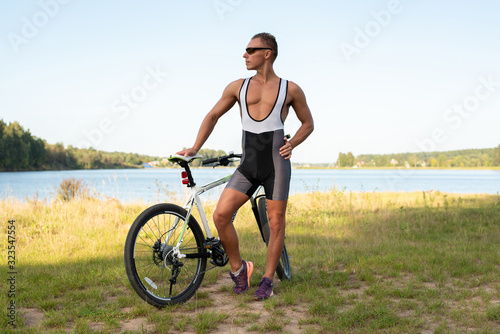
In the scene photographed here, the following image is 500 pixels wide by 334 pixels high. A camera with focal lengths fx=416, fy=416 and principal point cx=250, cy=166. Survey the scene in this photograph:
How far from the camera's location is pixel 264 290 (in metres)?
3.70

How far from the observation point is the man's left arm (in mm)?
3614

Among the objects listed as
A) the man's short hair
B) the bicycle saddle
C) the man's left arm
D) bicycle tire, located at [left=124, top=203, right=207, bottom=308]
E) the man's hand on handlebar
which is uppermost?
the man's short hair

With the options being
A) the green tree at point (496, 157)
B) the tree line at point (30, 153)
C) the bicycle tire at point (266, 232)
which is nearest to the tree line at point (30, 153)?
the tree line at point (30, 153)

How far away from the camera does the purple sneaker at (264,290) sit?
12.1 feet

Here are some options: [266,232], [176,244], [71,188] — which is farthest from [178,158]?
[71,188]

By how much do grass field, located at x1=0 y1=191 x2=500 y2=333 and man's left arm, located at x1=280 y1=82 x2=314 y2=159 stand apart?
1.32m

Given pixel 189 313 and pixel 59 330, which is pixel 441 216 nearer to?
pixel 189 313

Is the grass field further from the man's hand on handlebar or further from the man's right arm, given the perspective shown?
the man's right arm

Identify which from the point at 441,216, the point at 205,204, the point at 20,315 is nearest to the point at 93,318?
the point at 20,315

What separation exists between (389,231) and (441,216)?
1867 mm

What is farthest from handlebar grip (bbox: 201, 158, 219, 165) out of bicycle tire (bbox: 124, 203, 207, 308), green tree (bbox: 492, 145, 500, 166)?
green tree (bbox: 492, 145, 500, 166)

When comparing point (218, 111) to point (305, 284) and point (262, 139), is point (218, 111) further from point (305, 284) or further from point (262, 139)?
point (305, 284)

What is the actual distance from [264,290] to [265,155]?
Result: 1.20m

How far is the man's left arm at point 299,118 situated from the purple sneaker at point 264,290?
1131 mm
